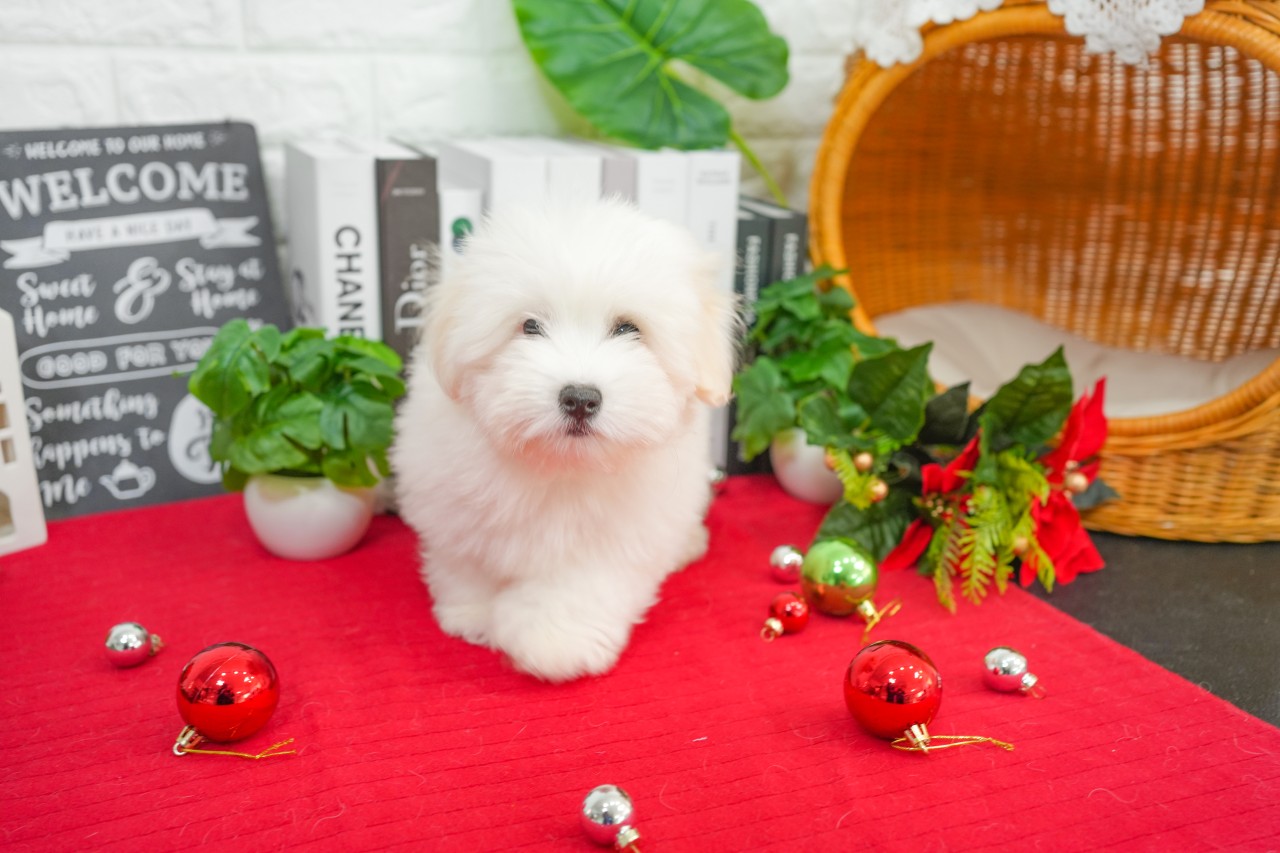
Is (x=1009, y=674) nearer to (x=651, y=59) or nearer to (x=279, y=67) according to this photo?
(x=651, y=59)

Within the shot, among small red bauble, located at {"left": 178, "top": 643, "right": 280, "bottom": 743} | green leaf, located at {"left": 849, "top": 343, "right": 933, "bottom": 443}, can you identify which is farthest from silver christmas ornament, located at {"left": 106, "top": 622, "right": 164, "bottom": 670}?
green leaf, located at {"left": 849, "top": 343, "right": 933, "bottom": 443}

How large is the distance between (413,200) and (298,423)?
425 mm

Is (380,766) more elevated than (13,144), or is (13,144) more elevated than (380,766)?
(13,144)

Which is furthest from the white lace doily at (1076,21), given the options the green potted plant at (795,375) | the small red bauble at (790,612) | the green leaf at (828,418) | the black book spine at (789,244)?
the small red bauble at (790,612)

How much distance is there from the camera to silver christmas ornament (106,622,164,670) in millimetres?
1185

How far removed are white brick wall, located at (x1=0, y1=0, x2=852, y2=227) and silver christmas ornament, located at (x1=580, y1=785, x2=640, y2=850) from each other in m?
1.31

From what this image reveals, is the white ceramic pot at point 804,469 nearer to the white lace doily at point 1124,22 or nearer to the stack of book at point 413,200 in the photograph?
the stack of book at point 413,200

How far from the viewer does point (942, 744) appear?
109cm

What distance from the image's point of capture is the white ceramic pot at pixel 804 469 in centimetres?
173

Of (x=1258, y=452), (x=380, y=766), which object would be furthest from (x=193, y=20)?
(x=1258, y=452)

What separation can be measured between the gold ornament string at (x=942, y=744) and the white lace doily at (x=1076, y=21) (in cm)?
107

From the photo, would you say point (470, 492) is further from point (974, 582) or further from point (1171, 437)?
point (1171, 437)

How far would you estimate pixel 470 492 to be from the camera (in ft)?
4.01

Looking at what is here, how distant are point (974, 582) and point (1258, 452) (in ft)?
1.86
